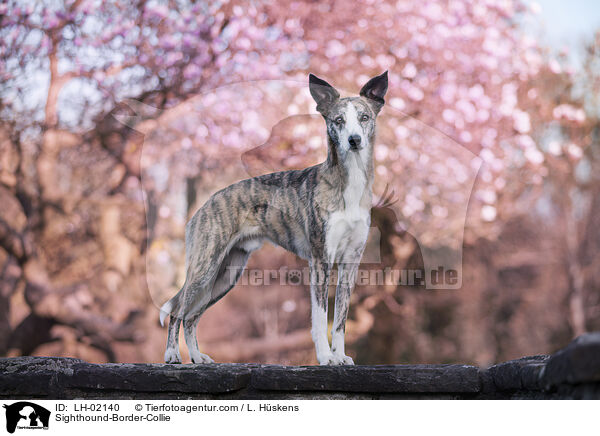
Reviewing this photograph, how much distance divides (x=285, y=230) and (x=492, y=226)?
685 cm

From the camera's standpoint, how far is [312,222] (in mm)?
4113

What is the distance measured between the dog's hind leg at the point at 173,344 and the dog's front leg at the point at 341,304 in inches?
44.9

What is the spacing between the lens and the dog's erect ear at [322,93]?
4.00 meters

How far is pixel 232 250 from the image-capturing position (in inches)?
180

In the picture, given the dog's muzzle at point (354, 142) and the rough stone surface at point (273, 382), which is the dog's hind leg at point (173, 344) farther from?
the dog's muzzle at point (354, 142)

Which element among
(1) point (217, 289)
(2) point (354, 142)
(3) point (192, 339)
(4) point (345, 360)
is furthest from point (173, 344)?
(2) point (354, 142)

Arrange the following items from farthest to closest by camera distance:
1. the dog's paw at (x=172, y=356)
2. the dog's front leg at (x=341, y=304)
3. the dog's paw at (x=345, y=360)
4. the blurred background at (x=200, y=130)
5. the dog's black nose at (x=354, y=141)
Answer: the blurred background at (x=200, y=130) < the dog's paw at (x=172, y=356) < the dog's front leg at (x=341, y=304) < the dog's paw at (x=345, y=360) < the dog's black nose at (x=354, y=141)

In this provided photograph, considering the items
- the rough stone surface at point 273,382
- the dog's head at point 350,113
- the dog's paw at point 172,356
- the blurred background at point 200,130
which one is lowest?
the rough stone surface at point 273,382

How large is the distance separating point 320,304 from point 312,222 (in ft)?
1.82

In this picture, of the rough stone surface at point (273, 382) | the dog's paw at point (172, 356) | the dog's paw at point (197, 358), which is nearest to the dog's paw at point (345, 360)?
the rough stone surface at point (273, 382)

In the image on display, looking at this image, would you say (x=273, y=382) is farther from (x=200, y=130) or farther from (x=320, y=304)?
(x=200, y=130)

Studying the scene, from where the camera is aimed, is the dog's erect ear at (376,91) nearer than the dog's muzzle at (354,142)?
No

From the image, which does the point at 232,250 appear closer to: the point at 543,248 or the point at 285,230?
the point at 285,230
